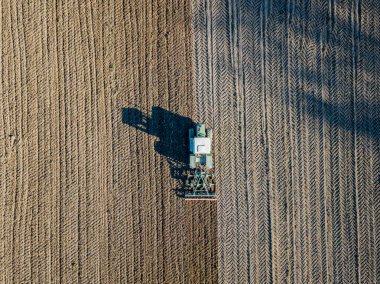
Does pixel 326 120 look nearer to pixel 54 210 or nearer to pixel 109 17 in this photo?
pixel 109 17

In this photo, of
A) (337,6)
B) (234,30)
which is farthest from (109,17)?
(337,6)

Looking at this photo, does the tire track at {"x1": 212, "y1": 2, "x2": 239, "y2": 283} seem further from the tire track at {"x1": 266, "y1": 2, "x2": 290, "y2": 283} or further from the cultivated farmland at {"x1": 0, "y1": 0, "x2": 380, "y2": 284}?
the tire track at {"x1": 266, "y1": 2, "x2": 290, "y2": 283}

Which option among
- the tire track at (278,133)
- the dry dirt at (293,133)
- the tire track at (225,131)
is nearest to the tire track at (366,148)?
the dry dirt at (293,133)

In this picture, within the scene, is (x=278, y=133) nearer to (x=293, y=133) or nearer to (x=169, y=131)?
(x=293, y=133)

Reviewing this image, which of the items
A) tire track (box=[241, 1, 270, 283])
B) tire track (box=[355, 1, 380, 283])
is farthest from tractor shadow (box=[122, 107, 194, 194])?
tire track (box=[355, 1, 380, 283])

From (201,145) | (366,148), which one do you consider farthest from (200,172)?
(366,148)

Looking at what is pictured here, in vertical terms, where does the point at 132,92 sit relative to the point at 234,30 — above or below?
below
